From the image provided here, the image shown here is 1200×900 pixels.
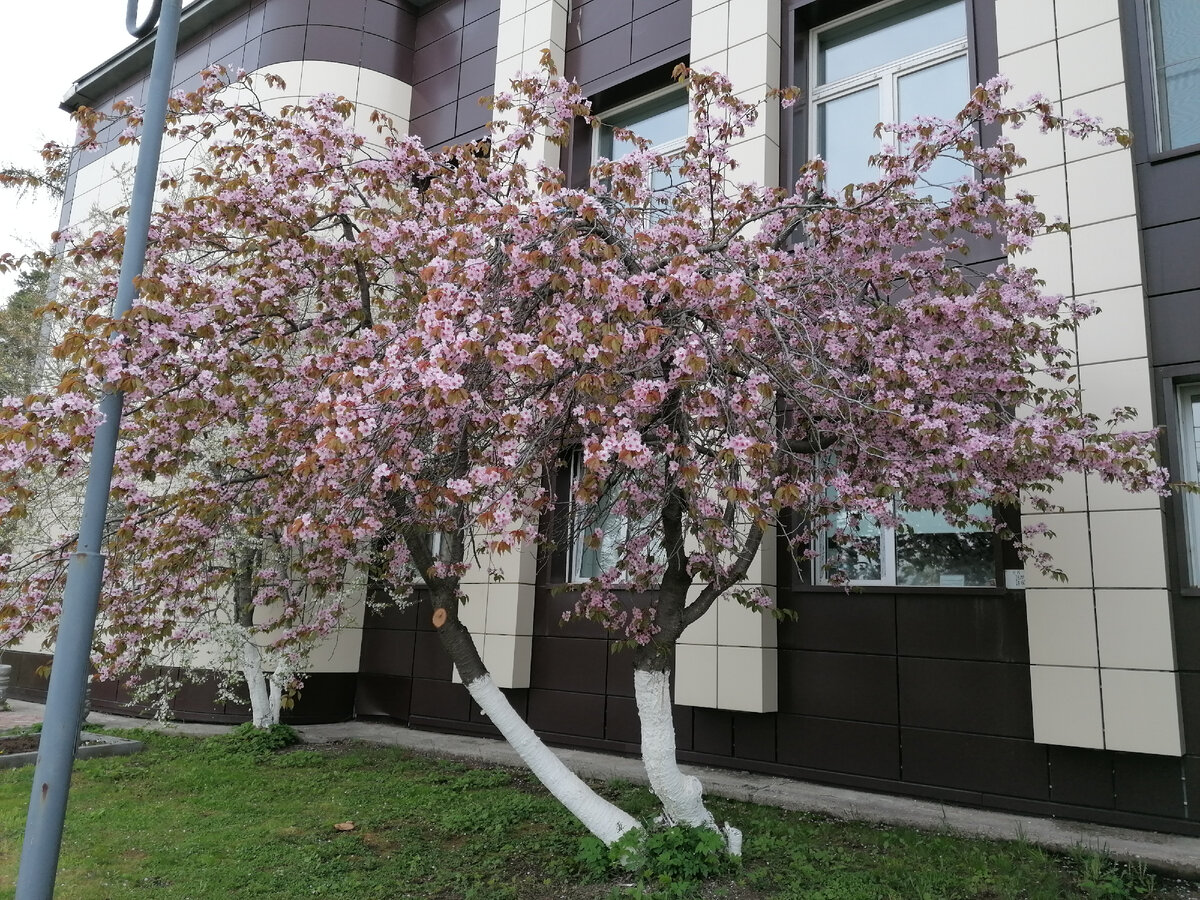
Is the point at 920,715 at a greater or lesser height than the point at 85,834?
greater

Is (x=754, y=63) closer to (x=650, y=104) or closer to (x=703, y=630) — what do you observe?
(x=650, y=104)

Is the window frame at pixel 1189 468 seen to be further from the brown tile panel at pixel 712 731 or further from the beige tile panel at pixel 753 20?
the beige tile panel at pixel 753 20

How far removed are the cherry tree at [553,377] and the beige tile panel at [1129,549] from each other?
0.55m

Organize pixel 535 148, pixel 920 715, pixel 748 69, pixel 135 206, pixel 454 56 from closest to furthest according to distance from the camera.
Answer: pixel 135 206 < pixel 920 715 < pixel 748 69 < pixel 535 148 < pixel 454 56

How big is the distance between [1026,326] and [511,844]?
4.85 metres

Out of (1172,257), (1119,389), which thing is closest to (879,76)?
(1172,257)

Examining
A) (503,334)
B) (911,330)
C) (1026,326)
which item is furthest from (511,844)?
(1026,326)

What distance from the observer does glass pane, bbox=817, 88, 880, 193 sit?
9.00 m

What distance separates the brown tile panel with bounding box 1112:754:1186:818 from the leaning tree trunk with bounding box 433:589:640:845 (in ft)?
12.0

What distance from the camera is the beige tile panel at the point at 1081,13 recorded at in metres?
7.21

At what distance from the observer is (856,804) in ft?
22.9

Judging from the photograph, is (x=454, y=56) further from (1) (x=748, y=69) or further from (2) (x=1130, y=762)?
(2) (x=1130, y=762)

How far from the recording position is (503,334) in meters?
4.39

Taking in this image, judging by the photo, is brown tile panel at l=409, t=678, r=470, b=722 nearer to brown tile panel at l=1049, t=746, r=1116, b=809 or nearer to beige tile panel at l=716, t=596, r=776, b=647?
beige tile panel at l=716, t=596, r=776, b=647
